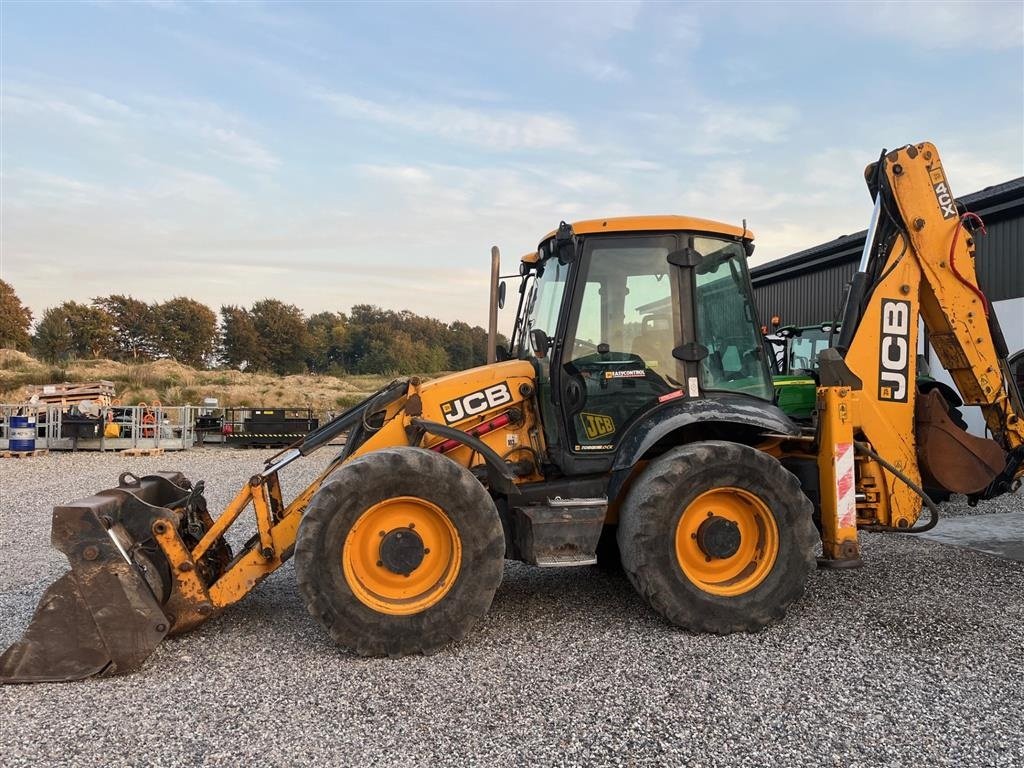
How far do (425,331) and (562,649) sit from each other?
56514 millimetres

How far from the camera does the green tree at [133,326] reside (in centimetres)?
4822

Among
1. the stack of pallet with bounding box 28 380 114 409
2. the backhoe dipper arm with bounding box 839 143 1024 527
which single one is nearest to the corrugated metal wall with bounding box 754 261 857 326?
the backhoe dipper arm with bounding box 839 143 1024 527

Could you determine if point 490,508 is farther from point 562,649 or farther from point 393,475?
point 562,649

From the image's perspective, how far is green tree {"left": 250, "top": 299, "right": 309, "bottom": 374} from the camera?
5491 cm

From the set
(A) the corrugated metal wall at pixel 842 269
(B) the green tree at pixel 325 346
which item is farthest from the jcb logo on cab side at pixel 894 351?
(B) the green tree at pixel 325 346

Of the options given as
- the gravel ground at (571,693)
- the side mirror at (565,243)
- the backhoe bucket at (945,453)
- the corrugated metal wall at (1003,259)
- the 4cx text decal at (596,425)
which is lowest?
the gravel ground at (571,693)

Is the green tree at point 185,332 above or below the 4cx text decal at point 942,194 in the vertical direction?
above

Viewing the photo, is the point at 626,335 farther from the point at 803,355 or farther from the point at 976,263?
the point at 976,263

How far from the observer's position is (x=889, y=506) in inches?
209

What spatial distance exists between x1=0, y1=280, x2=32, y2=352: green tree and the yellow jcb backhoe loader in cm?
4700

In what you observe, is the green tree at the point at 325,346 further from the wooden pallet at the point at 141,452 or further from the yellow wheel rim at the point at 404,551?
the yellow wheel rim at the point at 404,551

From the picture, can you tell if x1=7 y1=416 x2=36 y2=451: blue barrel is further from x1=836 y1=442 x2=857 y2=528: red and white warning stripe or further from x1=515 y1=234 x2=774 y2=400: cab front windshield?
x1=836 y1=442 x2=857 y2=528: red and white warning stripe

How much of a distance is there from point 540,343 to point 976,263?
1164 centimetres

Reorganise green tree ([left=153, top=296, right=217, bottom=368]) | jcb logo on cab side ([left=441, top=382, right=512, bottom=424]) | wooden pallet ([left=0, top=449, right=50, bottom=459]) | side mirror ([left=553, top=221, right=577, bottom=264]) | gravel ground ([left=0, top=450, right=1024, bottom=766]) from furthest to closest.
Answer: green tree ([left=153, top=296, right=217, bottom=368]) < wooden pallet ([left=0, top=449, right=50, bottom=459]) < jcb logo on cab side ([left=441, top=382, right=512, bottom=424]) < side mirror ([left=553, top=221, right=577, bottom=264]) < gravel ground ([left=0, top=450, right=1024, bottom=766])
